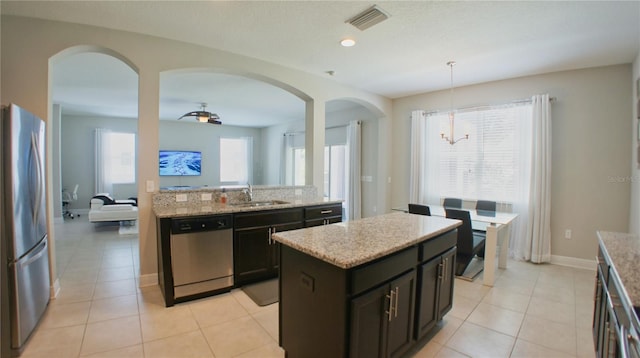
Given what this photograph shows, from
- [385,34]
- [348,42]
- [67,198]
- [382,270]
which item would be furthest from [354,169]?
[67,198]

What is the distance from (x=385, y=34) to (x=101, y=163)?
8.30m

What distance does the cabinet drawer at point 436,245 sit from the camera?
1.97 meters

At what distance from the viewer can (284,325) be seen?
6.11 feet

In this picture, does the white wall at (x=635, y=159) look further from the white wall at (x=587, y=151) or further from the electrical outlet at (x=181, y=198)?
the electrical outlet at (x=181, y=198)

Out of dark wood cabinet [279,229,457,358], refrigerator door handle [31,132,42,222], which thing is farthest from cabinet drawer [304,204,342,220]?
refrigerator door handle [31,132,42,222]

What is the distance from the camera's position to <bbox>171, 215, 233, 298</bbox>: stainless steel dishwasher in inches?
106

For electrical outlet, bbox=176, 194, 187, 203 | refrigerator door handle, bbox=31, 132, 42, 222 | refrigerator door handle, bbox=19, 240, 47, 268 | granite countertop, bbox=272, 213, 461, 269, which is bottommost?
refrigerator door handle, bbox=19, 240, 47, 268

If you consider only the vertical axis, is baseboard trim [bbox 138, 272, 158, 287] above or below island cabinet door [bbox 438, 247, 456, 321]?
below

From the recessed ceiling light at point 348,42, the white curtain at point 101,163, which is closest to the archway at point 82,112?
the white curtain at point 101,163

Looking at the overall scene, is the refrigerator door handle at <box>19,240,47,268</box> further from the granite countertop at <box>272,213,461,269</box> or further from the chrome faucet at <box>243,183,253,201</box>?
the chrome faucet at <box>243,183,253,201</box>

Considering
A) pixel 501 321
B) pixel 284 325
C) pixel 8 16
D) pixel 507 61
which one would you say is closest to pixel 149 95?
pixel 8 16

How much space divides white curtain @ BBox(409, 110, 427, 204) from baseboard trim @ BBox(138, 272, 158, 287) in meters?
4.19

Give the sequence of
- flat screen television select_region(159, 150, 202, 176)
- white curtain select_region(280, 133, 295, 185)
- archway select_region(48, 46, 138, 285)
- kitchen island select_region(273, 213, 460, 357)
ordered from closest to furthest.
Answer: kitchen island select_region(273, 213, 460, 357), archway select_region(48, 46, 138, 285), flat screen television select_region(159, 150, 202, 176), white curtain select_region(280, 133, 295, 185)

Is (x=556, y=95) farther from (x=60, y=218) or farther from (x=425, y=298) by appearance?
(x=60, y=218)
